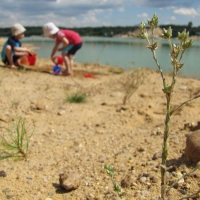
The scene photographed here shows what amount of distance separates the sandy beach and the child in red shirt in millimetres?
1628

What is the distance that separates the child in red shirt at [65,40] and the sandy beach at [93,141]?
1628 millimetres

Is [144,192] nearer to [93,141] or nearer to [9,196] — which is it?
[9,196]

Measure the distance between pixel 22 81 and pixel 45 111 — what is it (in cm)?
176

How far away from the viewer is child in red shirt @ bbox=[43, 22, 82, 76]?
20.8 ft

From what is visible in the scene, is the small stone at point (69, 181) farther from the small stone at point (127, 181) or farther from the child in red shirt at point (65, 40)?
the child in red shirt at point (65, 40)

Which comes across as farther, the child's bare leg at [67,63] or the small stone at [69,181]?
the child's bare leg at [67,63]

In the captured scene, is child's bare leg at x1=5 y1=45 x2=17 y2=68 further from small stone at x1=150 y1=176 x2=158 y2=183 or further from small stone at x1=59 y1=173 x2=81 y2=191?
small stone at x1=150 y1=176 x2=158 y2=183

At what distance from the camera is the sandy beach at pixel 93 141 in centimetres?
184

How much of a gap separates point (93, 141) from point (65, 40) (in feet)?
13.2

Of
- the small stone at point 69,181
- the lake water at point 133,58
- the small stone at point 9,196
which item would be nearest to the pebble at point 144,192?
the small stone at point 69,181

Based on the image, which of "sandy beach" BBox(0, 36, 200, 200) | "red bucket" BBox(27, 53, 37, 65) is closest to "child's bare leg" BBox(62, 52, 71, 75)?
"red bucket" BBox(27, 53, 37, 65)

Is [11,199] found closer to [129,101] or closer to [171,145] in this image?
[171,145]

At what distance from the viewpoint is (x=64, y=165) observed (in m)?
2.27

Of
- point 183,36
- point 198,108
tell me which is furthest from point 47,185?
point 198,108
